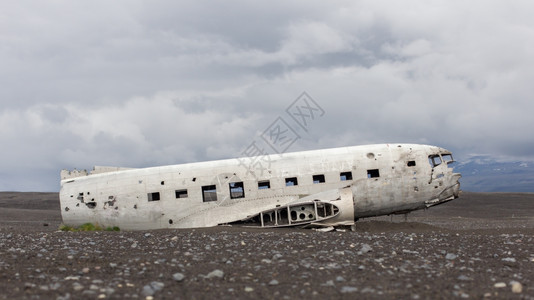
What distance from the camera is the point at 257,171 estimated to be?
819 inches

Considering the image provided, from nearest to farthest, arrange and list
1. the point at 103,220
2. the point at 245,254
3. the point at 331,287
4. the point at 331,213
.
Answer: the point at 331,287 < the point at 245,254 < the point at 331,213 < the point at 103,220

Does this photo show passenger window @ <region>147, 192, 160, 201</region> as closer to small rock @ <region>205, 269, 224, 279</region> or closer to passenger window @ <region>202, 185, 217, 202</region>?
passenger window @ <region>202, 185, 217, 202</region>

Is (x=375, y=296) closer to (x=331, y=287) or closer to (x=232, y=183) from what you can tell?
(x=331, y=287)

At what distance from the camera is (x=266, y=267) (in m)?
9.93

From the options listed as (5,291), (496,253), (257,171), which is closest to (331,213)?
(257,171)

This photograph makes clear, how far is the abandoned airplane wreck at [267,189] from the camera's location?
20406 millimetres

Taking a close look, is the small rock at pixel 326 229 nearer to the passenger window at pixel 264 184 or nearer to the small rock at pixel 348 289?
the passenger window at pixel 264 184

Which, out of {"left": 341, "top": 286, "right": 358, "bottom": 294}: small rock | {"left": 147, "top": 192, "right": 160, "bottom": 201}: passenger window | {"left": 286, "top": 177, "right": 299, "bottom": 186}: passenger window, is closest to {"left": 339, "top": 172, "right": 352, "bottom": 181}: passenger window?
{"left": 286, "top": 177, "right": 299, "bottom": 186}: passenger window

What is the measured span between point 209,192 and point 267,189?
282 cm

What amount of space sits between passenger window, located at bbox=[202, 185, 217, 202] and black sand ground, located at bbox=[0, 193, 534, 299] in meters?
4.92

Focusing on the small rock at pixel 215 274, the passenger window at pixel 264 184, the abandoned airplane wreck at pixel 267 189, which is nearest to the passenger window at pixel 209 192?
the abandoned airplane wreck at pixel 267 189

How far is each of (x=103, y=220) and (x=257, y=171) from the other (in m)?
7.51

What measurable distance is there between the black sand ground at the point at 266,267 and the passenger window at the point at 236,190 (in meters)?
4.66

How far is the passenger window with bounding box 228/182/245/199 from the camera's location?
20.7 meters
